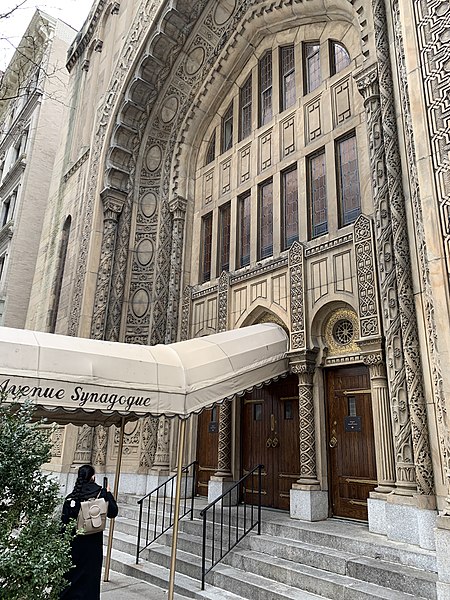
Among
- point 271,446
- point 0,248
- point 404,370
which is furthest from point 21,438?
point 0,248

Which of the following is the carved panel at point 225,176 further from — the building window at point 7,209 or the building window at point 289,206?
the building window at point 7,209

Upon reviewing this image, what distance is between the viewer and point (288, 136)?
10.7 meters

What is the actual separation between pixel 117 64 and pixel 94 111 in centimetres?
202

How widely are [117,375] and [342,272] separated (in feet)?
14.8

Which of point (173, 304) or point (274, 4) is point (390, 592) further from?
point (274, 4)

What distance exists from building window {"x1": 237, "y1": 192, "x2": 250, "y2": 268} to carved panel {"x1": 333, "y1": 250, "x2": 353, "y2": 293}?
9.90 feet

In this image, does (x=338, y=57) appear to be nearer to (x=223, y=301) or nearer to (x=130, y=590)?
(x=223, y=301)

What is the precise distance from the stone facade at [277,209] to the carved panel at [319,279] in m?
0.05

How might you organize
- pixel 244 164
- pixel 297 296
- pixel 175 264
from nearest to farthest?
pixel 297 296 → pixel 244 164 → pixel 175 264

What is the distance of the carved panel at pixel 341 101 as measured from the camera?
934 cm

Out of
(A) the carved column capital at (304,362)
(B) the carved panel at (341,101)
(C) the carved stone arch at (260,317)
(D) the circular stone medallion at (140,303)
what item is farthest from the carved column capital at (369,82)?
(D) the circular stone medallion at (140,303)

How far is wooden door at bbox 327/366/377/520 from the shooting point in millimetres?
7418

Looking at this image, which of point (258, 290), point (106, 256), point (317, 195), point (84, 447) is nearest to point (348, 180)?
point (317, 195)

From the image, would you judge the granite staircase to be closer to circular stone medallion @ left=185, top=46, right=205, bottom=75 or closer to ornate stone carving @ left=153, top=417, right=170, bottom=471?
ornate stone carving @ left=153, top=417, right=170, bottom=471
